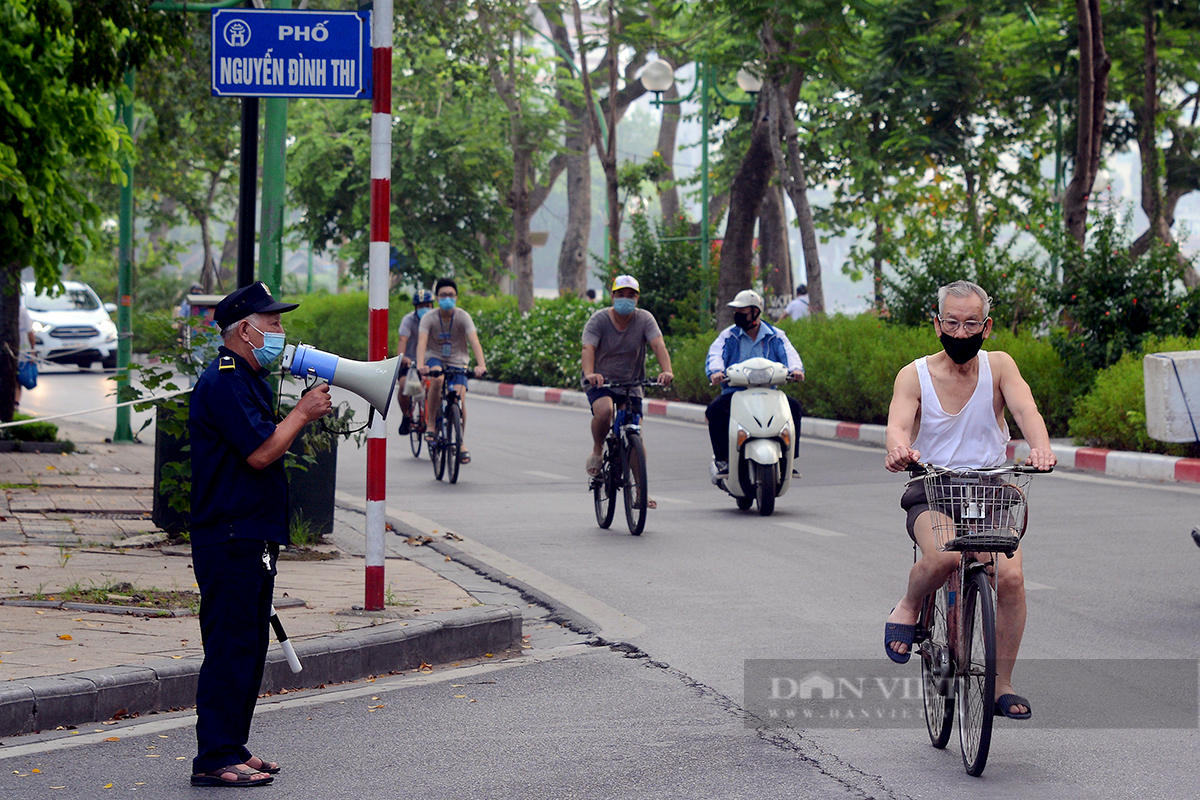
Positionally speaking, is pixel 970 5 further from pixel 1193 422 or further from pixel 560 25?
pixel 1193 422

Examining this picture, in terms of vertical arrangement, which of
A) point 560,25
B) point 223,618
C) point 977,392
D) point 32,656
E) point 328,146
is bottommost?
point 32,656

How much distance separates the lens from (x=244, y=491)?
16.1ft

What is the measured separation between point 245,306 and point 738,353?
24.4 feet

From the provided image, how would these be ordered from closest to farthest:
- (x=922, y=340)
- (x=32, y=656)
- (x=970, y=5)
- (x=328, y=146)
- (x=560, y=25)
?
(x=32, y=656)
(x=922, y=340)
(x=970, y=5)
(x=560, y=25)
(x=328, y=146)

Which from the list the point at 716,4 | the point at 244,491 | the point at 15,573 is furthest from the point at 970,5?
the point at 244,491

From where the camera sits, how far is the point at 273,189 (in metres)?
10.2

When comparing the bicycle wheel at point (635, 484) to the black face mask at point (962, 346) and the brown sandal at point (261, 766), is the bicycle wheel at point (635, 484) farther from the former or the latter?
the brown sandal at point (261, 766)

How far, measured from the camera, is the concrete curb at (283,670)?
566 centimetres

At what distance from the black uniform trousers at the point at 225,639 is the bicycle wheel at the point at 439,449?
9.46 metres

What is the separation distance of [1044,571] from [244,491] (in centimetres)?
574

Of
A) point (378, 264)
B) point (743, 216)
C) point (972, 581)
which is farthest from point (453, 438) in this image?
point (743, 216)

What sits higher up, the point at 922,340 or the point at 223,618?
the point at 922,340

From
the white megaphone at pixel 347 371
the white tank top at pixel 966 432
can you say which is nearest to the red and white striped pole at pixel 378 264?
the white megaphone at pixel 347 371

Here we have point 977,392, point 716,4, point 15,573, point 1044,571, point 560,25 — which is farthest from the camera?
point 560,25
